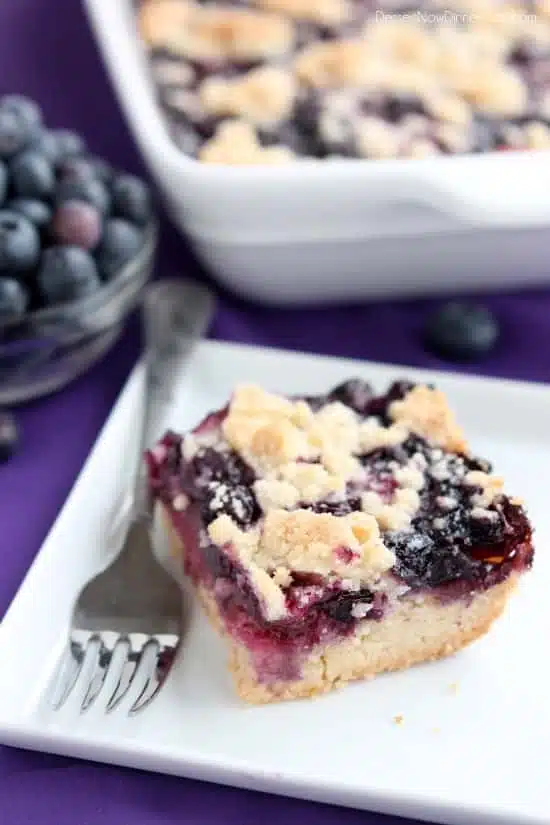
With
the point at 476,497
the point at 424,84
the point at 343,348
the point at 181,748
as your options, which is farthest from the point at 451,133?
the point at 181,748

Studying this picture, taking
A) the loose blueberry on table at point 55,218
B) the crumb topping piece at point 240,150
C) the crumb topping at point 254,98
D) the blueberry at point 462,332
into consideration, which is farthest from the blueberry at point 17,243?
the blueberry at point 462,332

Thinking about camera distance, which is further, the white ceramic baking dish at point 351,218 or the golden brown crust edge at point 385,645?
the white ceramic baking dish at point 351,218

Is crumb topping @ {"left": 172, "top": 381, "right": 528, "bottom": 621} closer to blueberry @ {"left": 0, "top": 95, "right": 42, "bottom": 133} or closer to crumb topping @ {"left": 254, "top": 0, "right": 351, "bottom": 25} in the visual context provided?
blueberry @ {"left": 0, "top": 95, "right": 42, "bottom": 133}

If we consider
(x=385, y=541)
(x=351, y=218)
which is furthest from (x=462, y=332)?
(x=385, y=541)

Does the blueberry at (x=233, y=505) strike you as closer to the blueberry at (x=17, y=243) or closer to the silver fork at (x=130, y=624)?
the silver fork at (x=130, y=624)

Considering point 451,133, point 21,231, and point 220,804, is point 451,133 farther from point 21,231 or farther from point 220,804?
point 220,804

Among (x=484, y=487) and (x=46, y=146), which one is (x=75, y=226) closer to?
(x=46, y=146)

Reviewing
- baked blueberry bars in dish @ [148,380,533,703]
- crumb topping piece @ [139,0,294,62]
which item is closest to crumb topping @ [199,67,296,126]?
crumb topping piece @ [139,0,294,62]

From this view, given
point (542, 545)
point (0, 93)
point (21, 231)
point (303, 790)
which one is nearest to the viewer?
point (303, 790)
